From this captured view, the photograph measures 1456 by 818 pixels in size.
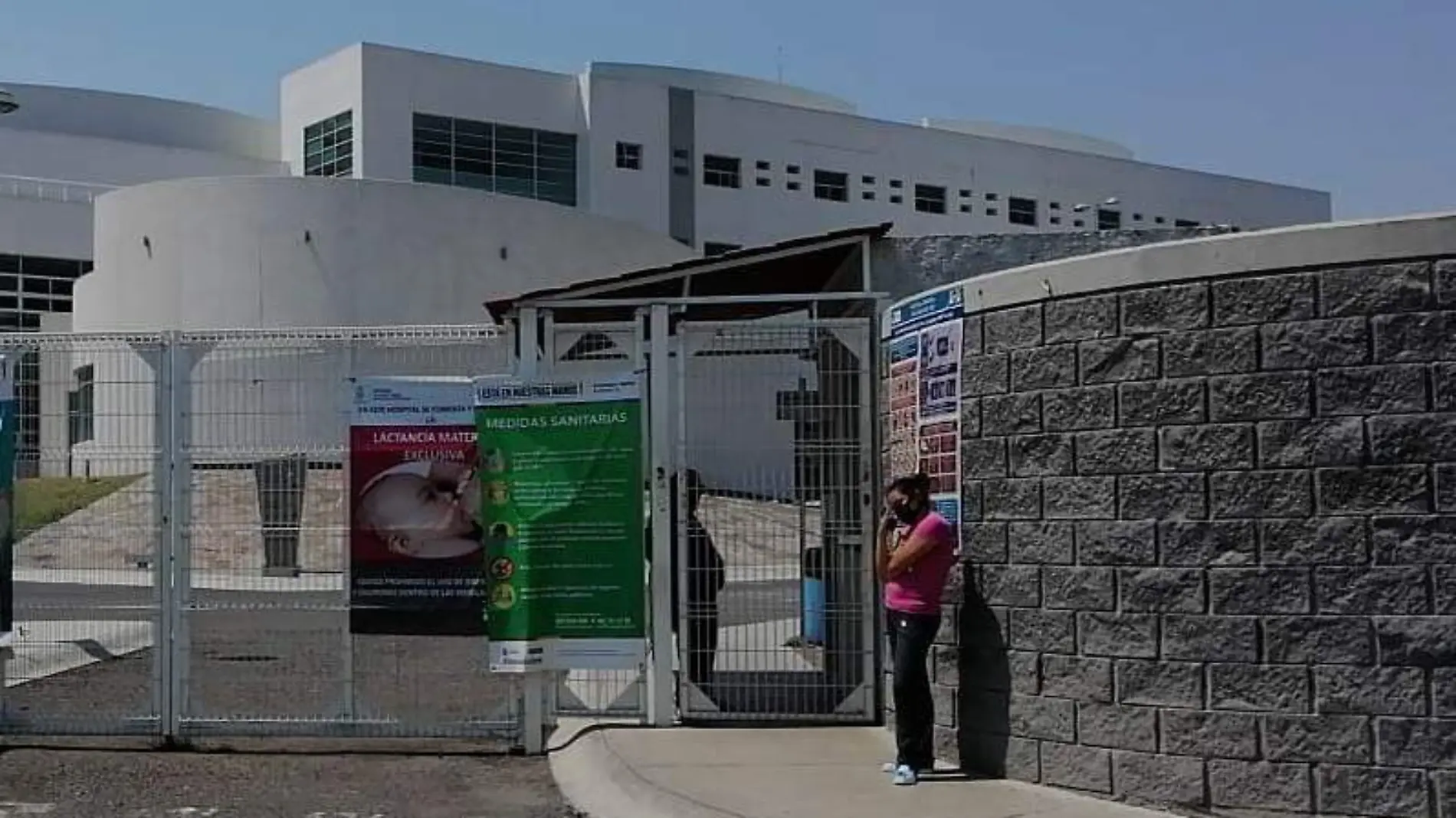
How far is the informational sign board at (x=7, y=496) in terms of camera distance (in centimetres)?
1020

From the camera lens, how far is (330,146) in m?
56.2

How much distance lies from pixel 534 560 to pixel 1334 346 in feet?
16.1

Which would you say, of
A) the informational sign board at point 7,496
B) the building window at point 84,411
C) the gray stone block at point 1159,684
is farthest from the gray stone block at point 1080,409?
the informational sign board at point 7,496

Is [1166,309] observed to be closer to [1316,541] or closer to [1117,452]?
[1117,452]

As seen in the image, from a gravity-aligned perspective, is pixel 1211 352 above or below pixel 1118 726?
above

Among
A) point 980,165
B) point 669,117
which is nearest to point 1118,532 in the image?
point 669,117

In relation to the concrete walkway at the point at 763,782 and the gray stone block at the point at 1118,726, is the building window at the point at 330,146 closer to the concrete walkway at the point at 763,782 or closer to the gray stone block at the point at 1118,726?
the concrete walkway at the point at 763,782

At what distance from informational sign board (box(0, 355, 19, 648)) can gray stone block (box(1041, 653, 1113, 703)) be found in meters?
6.53

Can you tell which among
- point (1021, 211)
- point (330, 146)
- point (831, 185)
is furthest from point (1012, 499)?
point (1021, 211)

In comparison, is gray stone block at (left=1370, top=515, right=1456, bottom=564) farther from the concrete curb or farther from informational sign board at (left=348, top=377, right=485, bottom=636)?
informational sign board at (left=348, top=377, right=485, bottom=636)

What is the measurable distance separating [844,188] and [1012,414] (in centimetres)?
5740

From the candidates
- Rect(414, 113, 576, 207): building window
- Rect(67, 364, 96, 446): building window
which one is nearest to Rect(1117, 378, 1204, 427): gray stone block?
Rect(67, 364, 96, 446): building window

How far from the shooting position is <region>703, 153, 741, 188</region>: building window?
61.2 m

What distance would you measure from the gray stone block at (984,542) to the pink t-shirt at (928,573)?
0.54 ft
